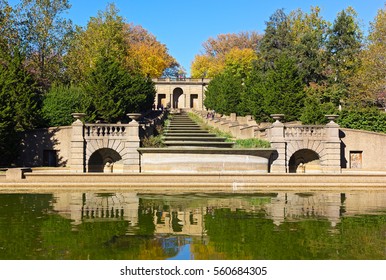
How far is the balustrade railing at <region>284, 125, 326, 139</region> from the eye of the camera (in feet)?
83.4

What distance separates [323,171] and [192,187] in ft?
31.9

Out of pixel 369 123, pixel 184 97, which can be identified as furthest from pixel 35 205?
pixel 184 97

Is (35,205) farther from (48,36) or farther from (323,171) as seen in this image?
(48,36)

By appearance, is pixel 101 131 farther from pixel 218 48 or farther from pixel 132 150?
pixel 218 48

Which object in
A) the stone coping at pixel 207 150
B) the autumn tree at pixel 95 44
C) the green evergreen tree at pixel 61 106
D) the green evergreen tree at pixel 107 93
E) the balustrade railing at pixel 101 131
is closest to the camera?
the stone coping at pixel 207 150

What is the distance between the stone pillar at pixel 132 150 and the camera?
80.4 ft

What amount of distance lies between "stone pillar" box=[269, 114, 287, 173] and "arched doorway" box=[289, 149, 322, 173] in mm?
1981

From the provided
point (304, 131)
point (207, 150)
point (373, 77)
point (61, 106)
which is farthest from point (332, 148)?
point (61, 106)

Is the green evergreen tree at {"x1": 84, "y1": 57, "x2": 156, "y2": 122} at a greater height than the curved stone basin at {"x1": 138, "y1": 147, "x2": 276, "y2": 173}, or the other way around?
the green evergreen tree at {"x1": 84, "y1": 57, "x2": 156, "y2": 122}

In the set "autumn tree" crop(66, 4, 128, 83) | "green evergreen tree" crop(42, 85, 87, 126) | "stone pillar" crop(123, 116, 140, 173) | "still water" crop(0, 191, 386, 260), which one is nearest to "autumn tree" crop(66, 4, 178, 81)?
"autumn tree" crop(66, 4, 128, 83)

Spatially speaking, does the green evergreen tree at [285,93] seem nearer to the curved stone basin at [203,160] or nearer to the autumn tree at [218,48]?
the curved stone basin at [203,160]

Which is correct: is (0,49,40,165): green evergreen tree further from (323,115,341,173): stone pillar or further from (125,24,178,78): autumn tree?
(125,24,178,78): autumn tree

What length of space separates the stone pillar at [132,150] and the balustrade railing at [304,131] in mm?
8572

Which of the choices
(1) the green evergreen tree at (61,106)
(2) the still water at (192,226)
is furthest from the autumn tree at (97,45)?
(2) the still water at (192,226)
